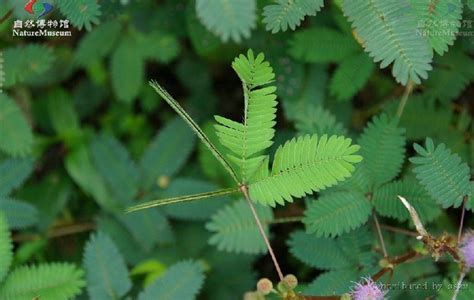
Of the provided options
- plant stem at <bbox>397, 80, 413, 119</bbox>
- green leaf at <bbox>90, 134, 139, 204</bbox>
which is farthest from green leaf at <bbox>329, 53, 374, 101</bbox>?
green leaf at <bbox>90, 134, 139, 204</bbox>

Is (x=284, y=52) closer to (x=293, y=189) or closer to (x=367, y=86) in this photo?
(x=367, y=86)

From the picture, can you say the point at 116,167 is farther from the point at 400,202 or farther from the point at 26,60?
the point at 400,202

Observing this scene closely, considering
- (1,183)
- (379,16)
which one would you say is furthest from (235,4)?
(1,183)

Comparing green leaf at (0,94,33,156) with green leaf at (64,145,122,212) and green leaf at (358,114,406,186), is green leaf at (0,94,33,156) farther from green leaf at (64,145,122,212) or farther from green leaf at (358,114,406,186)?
green leaf at (358,114,406,186)

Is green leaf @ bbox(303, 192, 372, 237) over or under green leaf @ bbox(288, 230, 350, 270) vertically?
over

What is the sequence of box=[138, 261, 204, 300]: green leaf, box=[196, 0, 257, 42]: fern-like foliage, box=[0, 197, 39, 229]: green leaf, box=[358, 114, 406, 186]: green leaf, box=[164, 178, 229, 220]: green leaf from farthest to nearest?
box=[164, 178, 229, 220]: green leaf, box=[0, 197, 39, 229]: green leaf, box=[138, 261, 204, 300]: green leaf, box=[358, 114, 406, 186]: green leaf, box=[196, 0, 257, 42]: fern-like foliage

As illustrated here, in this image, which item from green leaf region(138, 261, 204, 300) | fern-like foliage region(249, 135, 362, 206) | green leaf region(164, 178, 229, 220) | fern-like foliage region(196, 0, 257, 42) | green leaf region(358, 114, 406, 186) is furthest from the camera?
green leaf region(164, 178, 229, 220)

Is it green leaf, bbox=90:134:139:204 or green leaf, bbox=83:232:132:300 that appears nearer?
green leaf, bbox=83:232:132:300

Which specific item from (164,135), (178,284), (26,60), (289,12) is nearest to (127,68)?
(164,135)
